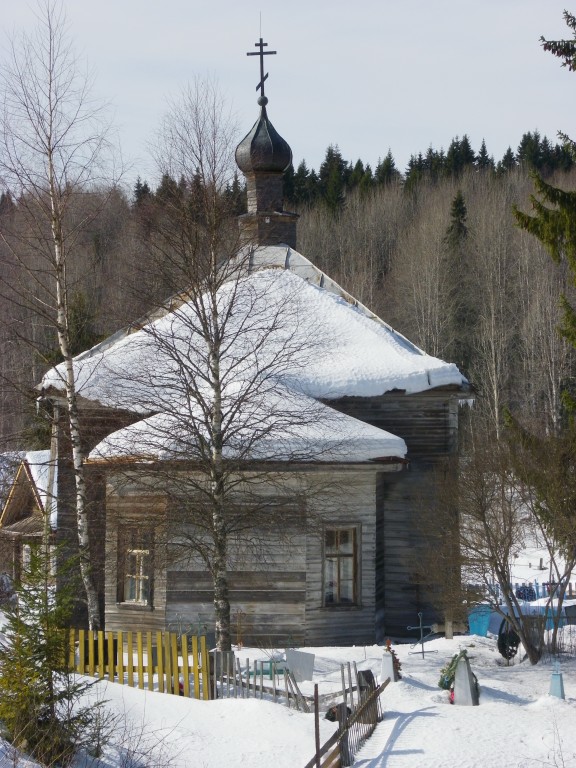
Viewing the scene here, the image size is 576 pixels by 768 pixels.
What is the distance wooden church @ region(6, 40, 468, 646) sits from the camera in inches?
558

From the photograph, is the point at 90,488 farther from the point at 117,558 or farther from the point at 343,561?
the point at 343,561

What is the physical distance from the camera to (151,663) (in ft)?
42.7

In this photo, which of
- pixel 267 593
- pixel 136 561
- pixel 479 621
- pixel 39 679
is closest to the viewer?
pixel 39 679

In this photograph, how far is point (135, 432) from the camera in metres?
14.1

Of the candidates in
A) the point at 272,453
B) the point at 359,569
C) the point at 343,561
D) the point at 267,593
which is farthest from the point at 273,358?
the point at 359,569

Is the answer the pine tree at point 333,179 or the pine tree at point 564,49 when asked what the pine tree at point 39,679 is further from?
the pine tree at point 333,179

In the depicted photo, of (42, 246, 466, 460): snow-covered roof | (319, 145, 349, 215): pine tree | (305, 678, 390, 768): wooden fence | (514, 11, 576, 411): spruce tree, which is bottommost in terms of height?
(305, 678, 390, 768): wooden fence

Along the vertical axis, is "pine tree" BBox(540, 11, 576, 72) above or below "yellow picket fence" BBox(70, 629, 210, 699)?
above

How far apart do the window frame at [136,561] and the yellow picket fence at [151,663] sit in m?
1.41

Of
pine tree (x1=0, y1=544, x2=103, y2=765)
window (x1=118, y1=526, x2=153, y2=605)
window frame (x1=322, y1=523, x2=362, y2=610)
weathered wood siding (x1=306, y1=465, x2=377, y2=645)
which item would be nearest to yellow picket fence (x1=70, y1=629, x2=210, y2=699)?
window (x1=118, y1=526, x2=153, y2=605)

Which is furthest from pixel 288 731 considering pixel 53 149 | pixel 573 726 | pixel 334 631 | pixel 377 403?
pixel 53 149

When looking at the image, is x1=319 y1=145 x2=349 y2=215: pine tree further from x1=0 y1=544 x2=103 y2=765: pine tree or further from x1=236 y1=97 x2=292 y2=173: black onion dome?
x1=0 y1=544 x2=103 y2=765: pine tree

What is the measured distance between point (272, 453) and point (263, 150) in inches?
402

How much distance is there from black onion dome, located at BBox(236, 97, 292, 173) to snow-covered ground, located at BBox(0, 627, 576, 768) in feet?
42.1
